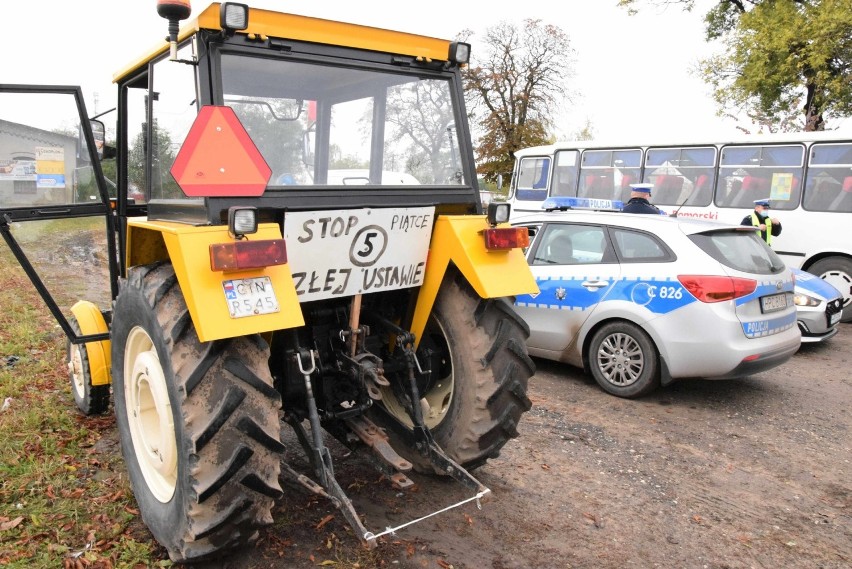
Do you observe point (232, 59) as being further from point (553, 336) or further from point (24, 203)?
point (553, 336)

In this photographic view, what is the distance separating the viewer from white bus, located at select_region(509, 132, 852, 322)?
35.1 ft

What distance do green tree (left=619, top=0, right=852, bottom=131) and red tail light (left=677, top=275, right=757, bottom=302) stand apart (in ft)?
45.3

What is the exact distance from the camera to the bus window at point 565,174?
1439cm

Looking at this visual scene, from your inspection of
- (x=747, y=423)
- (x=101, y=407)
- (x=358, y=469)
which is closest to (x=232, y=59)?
Result: (x=358, y=469)

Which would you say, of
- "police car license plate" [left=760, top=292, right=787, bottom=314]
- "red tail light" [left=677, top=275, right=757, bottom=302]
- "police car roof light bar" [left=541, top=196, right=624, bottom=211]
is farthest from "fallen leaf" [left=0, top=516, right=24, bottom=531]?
"police car roof light bar" [left=541, top=196, right=624, bottom=211]

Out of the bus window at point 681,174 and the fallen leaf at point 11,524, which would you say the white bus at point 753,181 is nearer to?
the bus window at point 681,174

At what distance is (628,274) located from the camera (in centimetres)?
588

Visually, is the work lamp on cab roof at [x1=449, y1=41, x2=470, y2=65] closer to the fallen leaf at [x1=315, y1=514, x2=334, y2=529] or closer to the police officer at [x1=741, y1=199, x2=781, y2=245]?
the fallen leaf at [x1=315, y1=514, x2=334, y2=529]

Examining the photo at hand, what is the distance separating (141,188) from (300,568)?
2.27m

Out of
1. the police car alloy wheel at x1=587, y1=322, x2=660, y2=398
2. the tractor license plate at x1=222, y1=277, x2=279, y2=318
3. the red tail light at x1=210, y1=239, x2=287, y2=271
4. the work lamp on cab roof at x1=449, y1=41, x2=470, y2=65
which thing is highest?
the work lamp on cab roof at x1=449, y1=41, x2=470, y2=65

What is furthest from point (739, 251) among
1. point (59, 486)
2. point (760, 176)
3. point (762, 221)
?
point (760, 176)

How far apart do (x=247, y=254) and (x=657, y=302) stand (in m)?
4.10

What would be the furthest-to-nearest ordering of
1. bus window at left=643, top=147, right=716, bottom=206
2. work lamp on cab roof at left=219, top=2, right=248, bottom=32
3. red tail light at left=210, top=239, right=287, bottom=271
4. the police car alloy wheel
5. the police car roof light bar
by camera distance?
bus window at left=643, top=147, right=716, bottom=206
the police car roof light bar
the police car alloy wheel
work lamp on cab roof at left=219, top=2, right=248, bottom=32
red tail light at left=210, top=239, right=287, bottom=271

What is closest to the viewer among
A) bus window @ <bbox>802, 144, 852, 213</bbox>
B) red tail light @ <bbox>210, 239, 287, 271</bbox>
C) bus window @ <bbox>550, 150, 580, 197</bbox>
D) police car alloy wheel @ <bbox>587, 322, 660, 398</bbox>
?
red tail light @ <bbox>210, 239, 287, 271</bbox>
